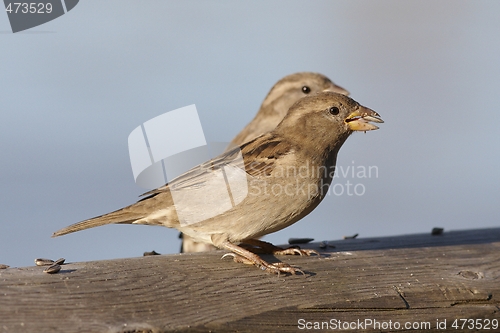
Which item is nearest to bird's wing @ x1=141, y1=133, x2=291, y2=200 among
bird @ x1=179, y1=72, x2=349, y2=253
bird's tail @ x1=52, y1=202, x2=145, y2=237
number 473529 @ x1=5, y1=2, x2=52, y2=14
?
bird's tail @ x1=52, y1=202, x2=145, y2=237

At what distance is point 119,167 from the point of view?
7.23 metres

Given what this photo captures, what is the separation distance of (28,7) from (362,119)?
365 centimetres

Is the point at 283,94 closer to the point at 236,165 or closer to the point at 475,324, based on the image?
the point at 236,165

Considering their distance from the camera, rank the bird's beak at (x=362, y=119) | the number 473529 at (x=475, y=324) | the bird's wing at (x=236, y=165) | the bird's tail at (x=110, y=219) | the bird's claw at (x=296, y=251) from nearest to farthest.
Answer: the number 473529 at (x=475, y=324)
the bird's claw at (x=296, y=251)
the bird's tail at (x=110, y=219)
the bird's wing at (x=236, y=165)
the bird's beak at (x=362, y=119)

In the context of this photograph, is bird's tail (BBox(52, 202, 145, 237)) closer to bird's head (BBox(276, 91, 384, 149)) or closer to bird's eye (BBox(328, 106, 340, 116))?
bird's head (BBox(276, 91, 384, 149))

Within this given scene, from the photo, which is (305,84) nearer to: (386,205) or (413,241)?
(386,205)

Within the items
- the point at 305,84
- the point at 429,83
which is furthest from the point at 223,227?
the point at 429,83

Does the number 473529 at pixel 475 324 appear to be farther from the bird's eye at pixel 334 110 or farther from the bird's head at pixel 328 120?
the bird's eye at pixel 334 110

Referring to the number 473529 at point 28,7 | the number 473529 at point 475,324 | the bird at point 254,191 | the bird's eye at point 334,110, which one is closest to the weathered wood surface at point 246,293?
the number 473529 at point 475,324

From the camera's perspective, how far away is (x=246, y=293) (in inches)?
107

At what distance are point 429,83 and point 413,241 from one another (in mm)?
5822
